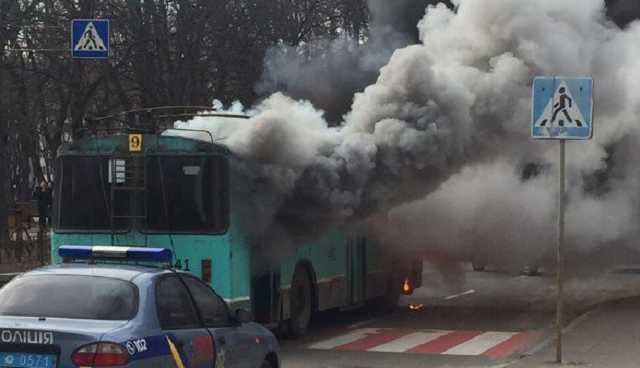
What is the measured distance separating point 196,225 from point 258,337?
3.87m

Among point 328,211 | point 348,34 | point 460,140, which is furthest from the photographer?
point 348,34

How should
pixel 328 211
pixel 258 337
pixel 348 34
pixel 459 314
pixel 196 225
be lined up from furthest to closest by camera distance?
pixel 348 34 → pixel 459 314 → pixel 328 211 → pixel 196 225 → pixel 258 337

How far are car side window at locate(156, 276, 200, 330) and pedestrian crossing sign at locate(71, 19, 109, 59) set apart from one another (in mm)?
10127

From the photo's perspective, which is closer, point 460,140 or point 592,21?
point 460,140

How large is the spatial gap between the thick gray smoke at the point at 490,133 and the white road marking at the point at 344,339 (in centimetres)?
159

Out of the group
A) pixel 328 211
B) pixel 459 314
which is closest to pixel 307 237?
pixel 328 211

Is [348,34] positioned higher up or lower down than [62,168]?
higher up

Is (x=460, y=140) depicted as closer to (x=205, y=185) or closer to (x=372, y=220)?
(x=372, y=220)

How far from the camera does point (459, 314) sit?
16594 mm

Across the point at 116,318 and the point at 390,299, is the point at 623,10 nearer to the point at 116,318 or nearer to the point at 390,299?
the point at 390,299

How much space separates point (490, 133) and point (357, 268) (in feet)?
9.00

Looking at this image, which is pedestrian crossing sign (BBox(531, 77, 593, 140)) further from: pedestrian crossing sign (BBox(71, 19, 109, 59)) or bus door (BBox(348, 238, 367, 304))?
pedestrian crossing sign (BBox(71, 19, 109, 59))

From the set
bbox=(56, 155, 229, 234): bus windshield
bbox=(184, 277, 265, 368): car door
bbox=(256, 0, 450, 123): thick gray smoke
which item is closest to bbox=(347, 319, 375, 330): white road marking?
bbox=(256, 0, 450, 123): thick gray smoke

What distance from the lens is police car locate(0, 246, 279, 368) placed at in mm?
6500
